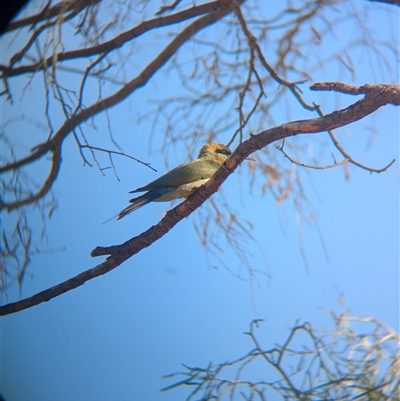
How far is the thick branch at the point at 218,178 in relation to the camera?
1.57 metres

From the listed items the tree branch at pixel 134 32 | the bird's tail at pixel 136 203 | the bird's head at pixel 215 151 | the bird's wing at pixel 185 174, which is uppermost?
the tree branch at pixel 134 32

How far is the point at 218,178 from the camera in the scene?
1.83 m

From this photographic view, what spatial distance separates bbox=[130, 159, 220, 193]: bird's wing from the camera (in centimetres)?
212

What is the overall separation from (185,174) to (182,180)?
1.2 inches

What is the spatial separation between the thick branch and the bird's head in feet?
1.35

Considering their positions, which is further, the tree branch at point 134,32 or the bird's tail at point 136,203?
the tree branch at point 134,32

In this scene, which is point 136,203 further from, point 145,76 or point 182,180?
point 145,76

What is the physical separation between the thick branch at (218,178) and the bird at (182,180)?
0.76 ft

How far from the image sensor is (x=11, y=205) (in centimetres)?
232

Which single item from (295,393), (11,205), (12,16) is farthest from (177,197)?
(12,16)

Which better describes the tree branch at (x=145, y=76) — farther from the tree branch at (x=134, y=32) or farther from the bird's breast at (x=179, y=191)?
the bird's breast at (x=179, y=191)

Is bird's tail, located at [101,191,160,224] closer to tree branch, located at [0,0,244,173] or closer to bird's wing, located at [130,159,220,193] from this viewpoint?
bird's wing, located at [130,159,220,193]

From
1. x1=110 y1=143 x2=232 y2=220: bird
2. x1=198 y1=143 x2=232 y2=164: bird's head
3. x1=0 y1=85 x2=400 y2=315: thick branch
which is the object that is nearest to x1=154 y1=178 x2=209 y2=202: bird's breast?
x1=110 y1=143 x2=232 y2=220: bird

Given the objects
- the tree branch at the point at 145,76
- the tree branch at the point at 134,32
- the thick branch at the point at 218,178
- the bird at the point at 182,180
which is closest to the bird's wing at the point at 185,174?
the bird at the point at 182,180
